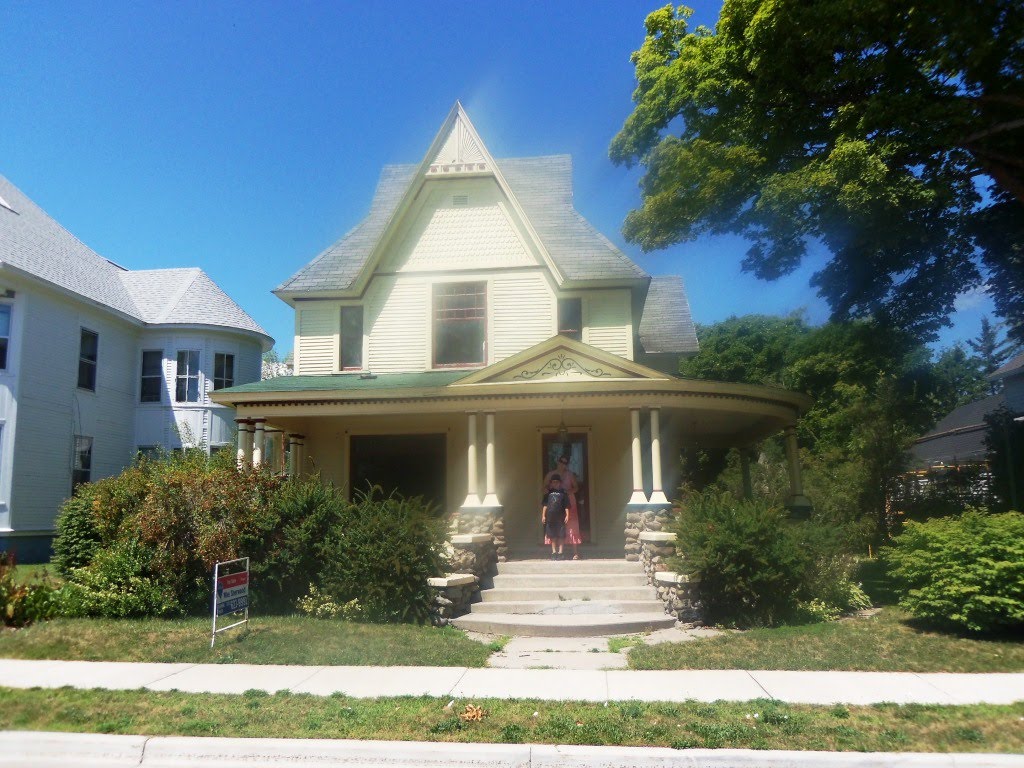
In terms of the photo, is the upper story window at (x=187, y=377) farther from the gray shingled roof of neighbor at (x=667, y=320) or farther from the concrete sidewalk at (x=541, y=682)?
the concrete sidewalk at (x=541, y=682)

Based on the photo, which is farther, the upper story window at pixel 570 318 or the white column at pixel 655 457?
the upper story window at pixel 570 318

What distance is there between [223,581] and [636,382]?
7218 millimetres

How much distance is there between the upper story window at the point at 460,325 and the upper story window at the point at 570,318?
5.38 feet

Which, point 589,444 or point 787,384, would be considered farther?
point 787,384

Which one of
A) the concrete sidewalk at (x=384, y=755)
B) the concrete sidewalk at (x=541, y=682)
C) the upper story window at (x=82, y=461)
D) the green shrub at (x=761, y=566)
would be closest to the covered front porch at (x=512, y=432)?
the green shrub at (x=761, y=566)

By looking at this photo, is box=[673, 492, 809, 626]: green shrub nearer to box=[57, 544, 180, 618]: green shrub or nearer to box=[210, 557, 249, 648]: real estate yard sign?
box=[210, 557, 249, 648]: real estate yard sign

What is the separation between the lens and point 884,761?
5375 millimetres

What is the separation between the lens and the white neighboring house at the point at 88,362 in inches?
738

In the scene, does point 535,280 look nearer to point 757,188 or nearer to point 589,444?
point 589,444

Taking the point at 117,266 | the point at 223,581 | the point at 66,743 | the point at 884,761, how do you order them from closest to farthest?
1. the point at 884,761
2. the point at 66,743
3. the point at 223,581
4. the point at 117,266

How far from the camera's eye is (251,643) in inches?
365

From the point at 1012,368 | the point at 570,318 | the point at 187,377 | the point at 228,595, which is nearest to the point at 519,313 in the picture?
the point at 570,318

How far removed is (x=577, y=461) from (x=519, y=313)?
3392mm

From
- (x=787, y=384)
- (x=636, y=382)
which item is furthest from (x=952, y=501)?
(x=787, y=384)
